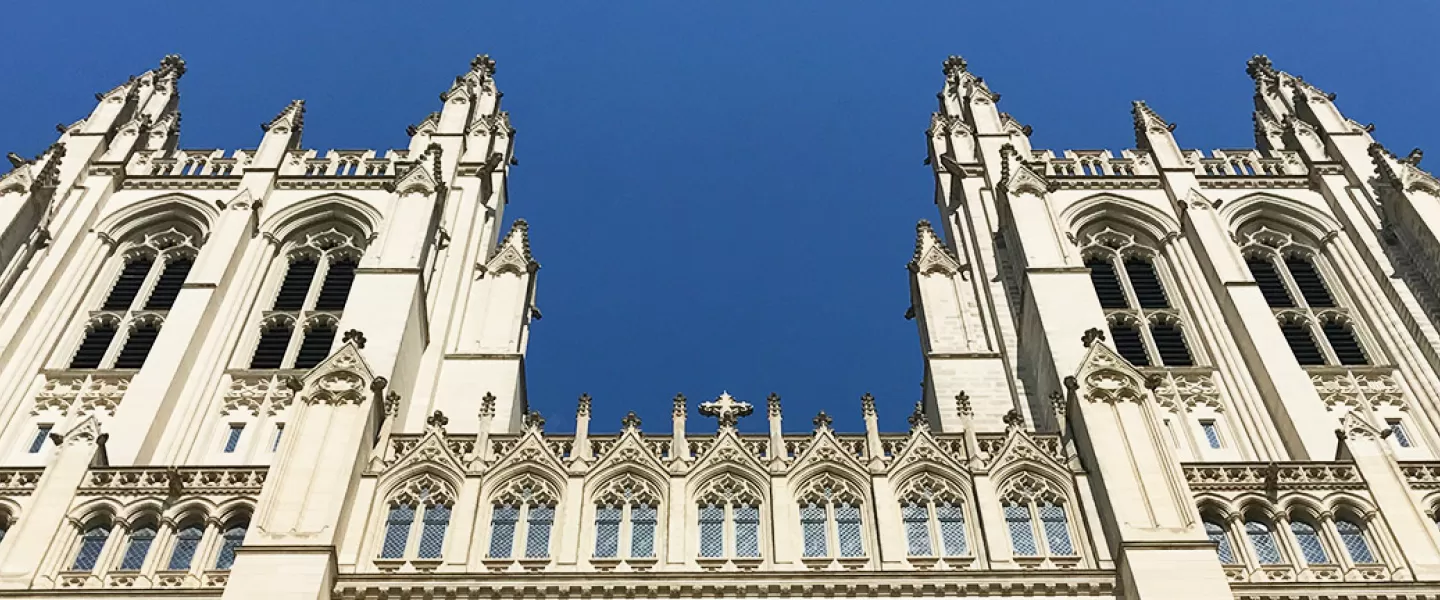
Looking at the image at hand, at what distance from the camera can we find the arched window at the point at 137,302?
29.7m

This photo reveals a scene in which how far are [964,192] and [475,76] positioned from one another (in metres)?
15.5

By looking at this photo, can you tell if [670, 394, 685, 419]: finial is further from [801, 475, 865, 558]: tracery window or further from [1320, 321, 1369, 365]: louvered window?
[1320, 321, 1369, 365]: louvered window

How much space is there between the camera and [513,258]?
35.4m

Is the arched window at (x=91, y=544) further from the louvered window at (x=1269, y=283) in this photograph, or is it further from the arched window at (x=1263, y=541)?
the louvered window at (x=1269, y=283)

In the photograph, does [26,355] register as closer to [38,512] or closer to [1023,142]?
[38,512]

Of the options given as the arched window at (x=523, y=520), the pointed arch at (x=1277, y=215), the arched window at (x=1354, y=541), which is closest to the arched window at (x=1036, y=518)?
the arched window at (x=1354, y=541)

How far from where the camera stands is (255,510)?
2111cm

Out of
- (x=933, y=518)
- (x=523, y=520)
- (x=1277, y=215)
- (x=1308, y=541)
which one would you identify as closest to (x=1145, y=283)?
(x=1277, y=215)

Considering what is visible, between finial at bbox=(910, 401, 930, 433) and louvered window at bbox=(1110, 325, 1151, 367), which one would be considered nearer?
finial at bbox=(910, 401, 930, 433)

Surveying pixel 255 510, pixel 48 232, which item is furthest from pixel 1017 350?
pixel 48 232

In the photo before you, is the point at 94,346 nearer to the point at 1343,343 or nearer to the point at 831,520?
the point at 831,520

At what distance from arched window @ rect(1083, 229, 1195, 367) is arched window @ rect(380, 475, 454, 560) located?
522 inches

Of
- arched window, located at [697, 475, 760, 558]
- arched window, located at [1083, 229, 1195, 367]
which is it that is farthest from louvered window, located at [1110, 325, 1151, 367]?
arched window, located at [697, 475, 760, 558]

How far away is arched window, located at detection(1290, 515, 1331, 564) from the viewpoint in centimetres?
2181
